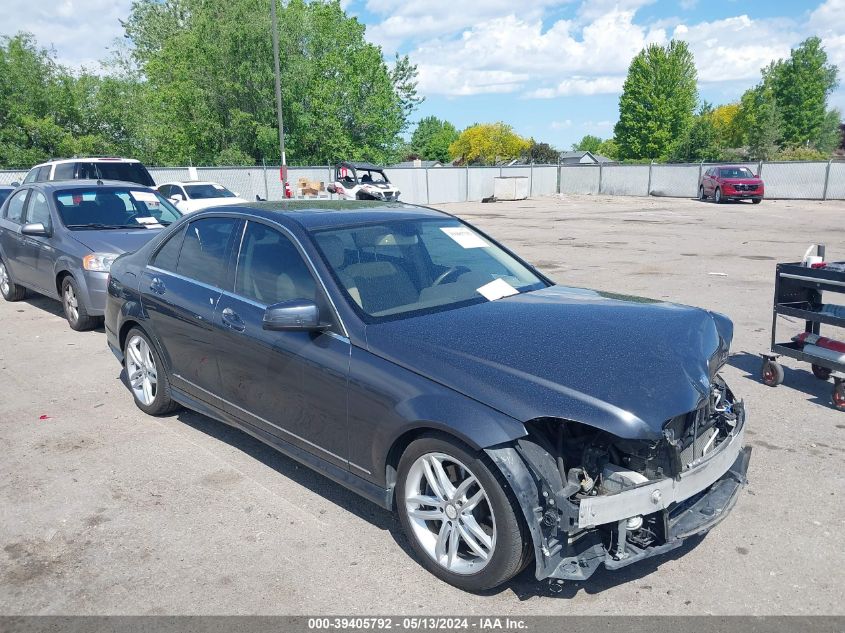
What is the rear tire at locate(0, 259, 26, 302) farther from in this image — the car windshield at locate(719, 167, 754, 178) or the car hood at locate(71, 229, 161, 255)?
the car windshield at locate(719, 167, 754, 178)

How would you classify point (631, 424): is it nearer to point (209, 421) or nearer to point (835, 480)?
point (835, 480)

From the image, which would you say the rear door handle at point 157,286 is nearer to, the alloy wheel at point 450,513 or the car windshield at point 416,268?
the car windshield at point 416,268

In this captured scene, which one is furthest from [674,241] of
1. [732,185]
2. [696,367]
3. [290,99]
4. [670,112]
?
[670,112]

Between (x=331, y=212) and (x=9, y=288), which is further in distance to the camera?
(x=9, y=288)

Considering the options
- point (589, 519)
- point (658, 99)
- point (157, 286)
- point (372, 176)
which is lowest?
point (589, 519)

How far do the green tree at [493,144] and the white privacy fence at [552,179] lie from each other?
61.4 meters

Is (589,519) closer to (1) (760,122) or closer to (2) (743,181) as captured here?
(2) (743,181)

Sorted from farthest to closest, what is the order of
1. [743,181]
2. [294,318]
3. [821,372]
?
[743,181] → [821,372] → [294,318]

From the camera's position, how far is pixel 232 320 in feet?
13.9

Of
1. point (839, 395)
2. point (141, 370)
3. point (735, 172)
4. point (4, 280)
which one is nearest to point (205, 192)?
point (4, 280)

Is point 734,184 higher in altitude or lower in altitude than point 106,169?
lower

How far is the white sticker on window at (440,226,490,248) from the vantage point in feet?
15.2

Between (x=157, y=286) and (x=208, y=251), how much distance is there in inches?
23.5

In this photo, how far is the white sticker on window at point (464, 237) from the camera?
4.64 metres
